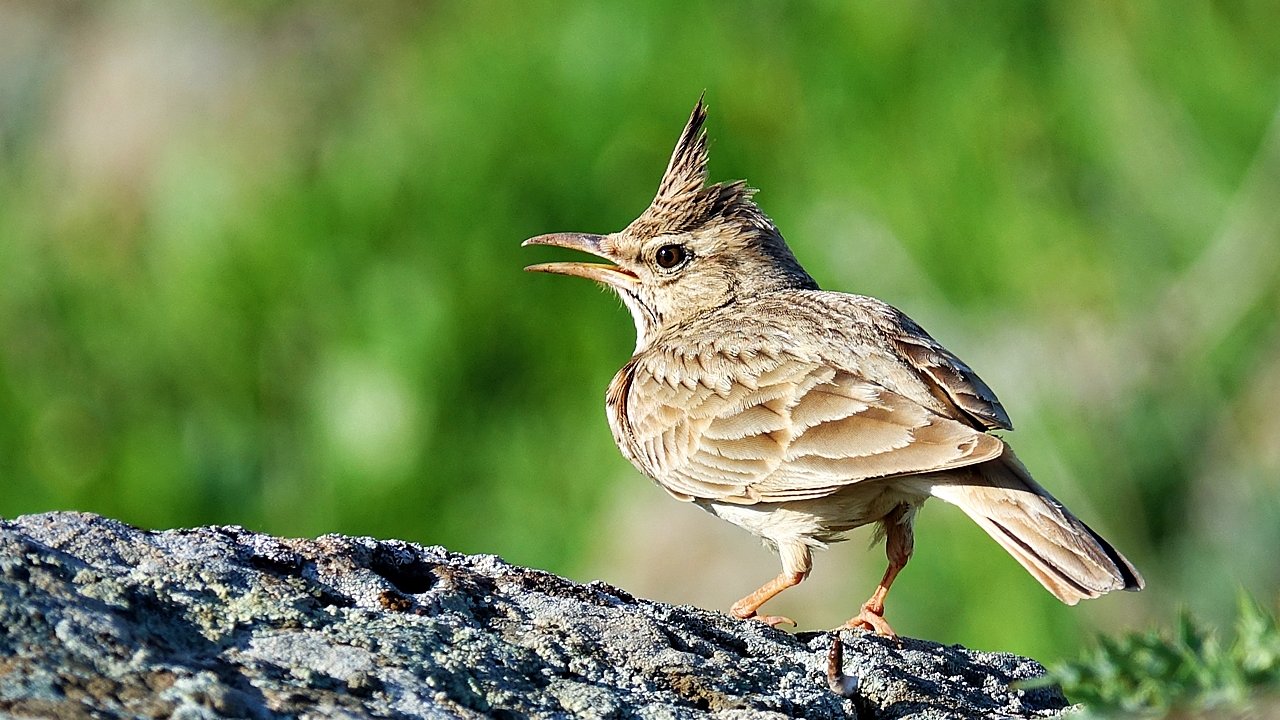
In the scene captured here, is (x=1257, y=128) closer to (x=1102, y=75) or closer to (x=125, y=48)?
(x=1102, y=75)

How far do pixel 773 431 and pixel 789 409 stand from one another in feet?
0.25

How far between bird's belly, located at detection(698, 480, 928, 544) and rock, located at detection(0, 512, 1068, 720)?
1072mm

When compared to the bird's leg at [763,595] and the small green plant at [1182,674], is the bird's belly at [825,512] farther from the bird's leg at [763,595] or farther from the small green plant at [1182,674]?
the small green plant at [1182,674]

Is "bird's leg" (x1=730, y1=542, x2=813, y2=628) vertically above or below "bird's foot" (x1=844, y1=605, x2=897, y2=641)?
above

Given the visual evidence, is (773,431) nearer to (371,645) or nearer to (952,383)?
(952,383)

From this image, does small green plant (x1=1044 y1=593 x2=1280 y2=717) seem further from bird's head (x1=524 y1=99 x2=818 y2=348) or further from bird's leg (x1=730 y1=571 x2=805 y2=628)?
bird's head (x1=524 y1=99 x2=818 y2=348)

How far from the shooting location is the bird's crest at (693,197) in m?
5.79

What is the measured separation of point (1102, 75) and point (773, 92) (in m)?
1.98

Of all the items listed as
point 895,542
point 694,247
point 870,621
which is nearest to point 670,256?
point 694,247

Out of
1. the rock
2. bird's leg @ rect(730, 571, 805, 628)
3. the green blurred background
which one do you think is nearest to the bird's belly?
bird's leg @ rect(730, 571, 805, 628)

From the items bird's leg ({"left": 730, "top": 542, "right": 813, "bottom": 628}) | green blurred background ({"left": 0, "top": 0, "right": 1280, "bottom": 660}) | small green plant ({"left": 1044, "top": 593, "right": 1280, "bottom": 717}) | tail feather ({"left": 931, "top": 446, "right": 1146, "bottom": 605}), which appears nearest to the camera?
small green plant ({"left": 1044, "top": 593, "right": 1280, "bottom": 717})

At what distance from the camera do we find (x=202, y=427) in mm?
9070

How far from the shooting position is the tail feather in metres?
3.94

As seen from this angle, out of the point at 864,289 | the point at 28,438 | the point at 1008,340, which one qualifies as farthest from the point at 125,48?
the point at 1008,340
